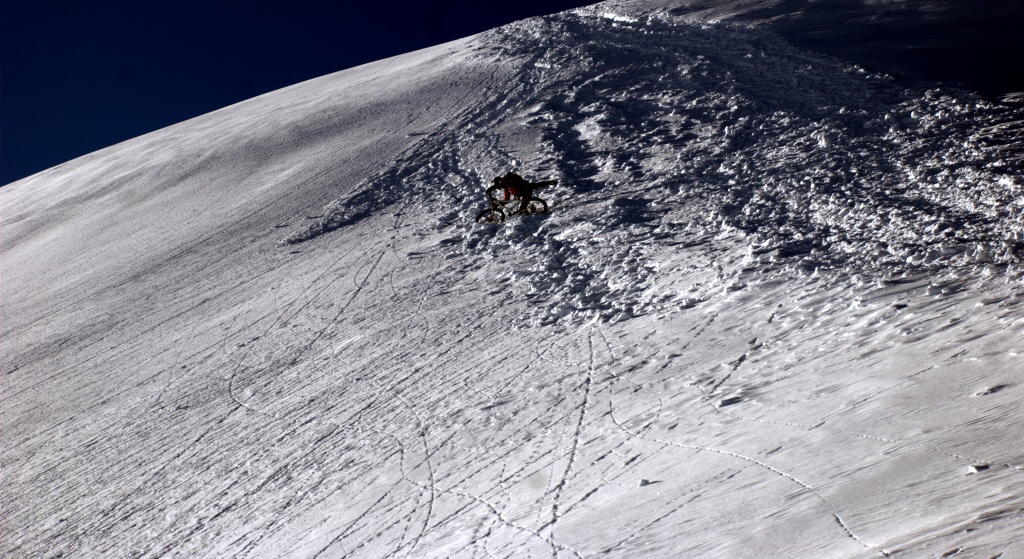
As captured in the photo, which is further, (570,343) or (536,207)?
(536,207)

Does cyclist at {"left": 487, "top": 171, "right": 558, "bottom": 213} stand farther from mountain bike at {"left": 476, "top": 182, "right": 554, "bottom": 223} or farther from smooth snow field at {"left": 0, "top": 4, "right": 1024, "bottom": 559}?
smooth snow field at {"left": 0, "top": 4, "right": 1024, "bottom": 559}

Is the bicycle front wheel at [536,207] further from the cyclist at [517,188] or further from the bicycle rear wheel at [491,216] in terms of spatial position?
the bicycle rear wheel at [491,216]

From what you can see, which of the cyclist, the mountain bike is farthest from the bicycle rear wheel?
the cyclist

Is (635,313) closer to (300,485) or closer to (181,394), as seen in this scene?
(300,485)

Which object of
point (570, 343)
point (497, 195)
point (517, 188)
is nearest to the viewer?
point (570, 343)

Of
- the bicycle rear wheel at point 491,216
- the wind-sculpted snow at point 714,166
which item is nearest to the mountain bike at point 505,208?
the bicycle rear wheel at point 491,216

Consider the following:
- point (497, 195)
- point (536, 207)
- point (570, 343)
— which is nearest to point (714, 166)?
point (536, 207)

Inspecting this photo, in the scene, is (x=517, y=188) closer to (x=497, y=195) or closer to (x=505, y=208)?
(x=505, y=208)
